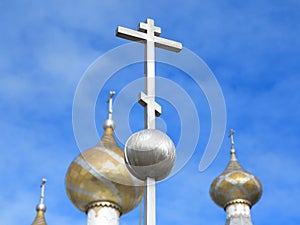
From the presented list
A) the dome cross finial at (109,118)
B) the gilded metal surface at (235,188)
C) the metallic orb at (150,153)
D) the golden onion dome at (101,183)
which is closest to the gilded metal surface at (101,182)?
the golden onion dome at (101,183)

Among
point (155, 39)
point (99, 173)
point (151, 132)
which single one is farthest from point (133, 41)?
point (99, 173)

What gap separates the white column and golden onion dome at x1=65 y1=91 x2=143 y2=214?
0.44ft

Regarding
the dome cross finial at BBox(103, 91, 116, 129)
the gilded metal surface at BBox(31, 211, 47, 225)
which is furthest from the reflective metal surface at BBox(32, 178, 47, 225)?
the dome cross finial at BBox(103, 91, 116, 129)

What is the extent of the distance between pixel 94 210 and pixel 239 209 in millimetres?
5959

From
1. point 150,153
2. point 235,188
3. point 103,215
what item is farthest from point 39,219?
point 150,153

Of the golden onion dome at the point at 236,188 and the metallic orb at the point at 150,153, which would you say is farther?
the golden onion dome at the point at 236,188

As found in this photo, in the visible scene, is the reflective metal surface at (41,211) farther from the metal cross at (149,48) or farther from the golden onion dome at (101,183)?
the metal cross at (149,48)

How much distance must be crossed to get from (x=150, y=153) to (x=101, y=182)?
36.5 ft

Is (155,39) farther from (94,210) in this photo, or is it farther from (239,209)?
(239,209)

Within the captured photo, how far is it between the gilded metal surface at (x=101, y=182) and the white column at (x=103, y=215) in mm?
194

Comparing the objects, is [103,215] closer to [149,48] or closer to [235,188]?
[235,188]

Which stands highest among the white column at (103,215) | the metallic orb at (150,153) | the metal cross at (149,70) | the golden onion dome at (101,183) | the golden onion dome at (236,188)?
the golden onion dome at (236,188)

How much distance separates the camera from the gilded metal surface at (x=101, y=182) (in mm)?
16641

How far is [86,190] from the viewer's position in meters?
16.9
